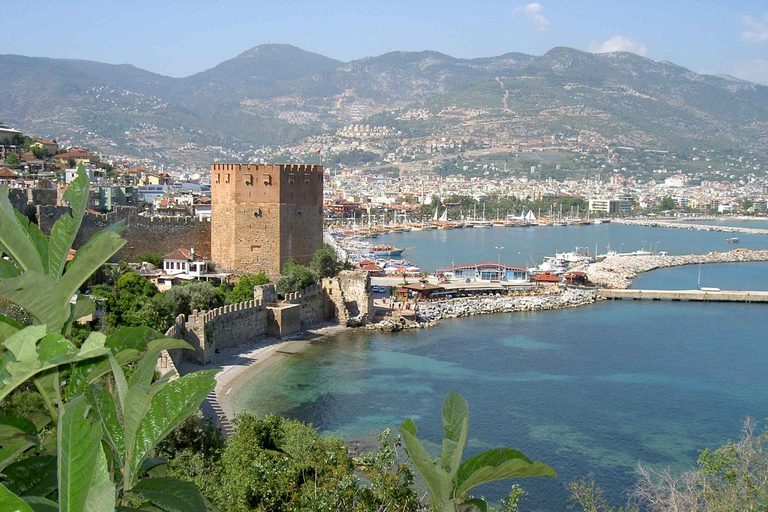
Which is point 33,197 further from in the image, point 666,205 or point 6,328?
point 666,205

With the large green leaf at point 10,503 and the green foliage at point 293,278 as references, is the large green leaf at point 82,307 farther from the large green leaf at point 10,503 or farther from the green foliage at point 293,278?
the green foliage at point 293,278

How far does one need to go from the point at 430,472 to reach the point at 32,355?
A: 722mm

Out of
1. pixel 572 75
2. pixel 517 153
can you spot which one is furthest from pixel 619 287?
pixel 572 75

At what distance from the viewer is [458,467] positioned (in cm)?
148

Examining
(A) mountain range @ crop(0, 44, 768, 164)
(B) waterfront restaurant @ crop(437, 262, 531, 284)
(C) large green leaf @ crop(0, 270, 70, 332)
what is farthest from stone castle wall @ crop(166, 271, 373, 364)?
(A) mountain range @ crop(0, 44, 768, 164)

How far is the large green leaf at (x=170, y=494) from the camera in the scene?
129 centimetres

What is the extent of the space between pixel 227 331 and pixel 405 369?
3234mm

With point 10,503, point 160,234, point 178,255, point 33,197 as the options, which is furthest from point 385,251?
point 10,503

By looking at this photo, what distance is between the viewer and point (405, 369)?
13.7 m

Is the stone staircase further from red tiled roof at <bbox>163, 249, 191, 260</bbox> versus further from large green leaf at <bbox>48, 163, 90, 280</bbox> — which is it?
large green leaf at <bbox>48, 163, 90, 280</bbox>

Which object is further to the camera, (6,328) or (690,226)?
(690,226)

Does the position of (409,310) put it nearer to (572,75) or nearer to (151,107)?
(151,107)

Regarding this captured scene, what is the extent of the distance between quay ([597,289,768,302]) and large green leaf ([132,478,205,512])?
24917 mm

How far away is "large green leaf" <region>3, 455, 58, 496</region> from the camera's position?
4.31ft
